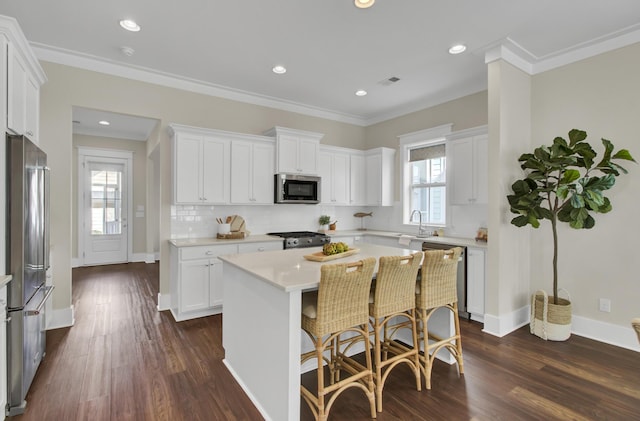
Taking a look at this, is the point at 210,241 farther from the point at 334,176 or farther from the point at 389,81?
the point at 389,81

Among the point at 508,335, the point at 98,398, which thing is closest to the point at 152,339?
the point at 98,398

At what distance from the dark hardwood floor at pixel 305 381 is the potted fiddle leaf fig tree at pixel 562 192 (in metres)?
0.28

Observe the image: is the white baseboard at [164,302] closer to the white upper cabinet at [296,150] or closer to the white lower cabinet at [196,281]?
the white lower cabinet at [196,281]

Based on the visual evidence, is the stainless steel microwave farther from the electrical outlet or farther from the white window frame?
the electrical outlet

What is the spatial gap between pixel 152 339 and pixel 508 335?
145 inches

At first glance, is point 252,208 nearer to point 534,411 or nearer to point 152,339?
point 152,339

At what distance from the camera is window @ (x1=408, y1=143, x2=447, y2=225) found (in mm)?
4812

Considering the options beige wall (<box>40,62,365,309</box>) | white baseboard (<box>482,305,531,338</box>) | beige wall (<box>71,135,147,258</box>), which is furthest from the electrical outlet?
beige wall (<box>71,135,147,258</box>)

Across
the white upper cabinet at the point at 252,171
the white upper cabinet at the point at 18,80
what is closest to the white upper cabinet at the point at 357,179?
the white upper cabinet at the point at 252,171

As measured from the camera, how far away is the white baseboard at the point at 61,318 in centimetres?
345

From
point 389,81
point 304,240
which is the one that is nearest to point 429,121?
point 389,81

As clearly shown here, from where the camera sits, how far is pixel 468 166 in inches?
157

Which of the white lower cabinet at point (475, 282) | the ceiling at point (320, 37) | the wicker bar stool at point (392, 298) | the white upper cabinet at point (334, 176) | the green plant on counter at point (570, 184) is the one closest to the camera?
the wicker bar stool at point (392, 298)

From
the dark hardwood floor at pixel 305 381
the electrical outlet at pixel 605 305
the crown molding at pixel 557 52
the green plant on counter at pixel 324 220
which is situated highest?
the crown molding at pixel 557 52
